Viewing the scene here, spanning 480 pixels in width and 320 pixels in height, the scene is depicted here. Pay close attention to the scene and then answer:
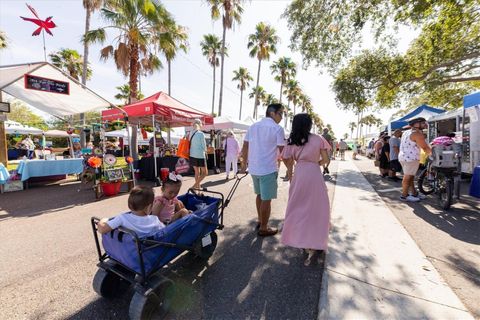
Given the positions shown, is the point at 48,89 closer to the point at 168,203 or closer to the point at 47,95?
the point at 47,95

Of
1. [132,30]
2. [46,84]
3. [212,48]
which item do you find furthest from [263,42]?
[46,84]

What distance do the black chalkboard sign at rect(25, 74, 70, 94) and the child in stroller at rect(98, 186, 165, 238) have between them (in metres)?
5.60

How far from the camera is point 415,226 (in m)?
3.88

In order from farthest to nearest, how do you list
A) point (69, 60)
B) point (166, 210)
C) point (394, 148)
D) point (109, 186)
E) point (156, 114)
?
point (69, 60) → point (394, 148) → point (156, 114) → point (109, 186) → point (166, 210)

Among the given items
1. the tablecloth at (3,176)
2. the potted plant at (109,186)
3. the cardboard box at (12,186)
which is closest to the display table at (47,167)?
the cardboard box at (12,186)

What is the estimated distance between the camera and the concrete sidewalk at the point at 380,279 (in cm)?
194

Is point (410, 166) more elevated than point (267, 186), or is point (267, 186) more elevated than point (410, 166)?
point (410, 166)

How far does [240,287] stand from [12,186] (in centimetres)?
838

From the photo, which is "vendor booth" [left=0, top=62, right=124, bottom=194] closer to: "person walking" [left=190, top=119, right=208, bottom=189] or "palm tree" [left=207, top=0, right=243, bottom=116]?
"person walking" [left=190, top=119, right=208, bottom=189]

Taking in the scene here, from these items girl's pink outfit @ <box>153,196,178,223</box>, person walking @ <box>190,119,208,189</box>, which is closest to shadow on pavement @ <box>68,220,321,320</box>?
girl's pink outfit @ <box>153,196,178,223</box>

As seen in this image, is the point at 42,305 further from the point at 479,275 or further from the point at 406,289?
the point at 479,275

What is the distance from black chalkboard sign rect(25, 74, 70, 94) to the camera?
5.40 meters

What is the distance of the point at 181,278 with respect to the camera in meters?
2.42

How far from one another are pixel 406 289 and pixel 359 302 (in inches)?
22.5
